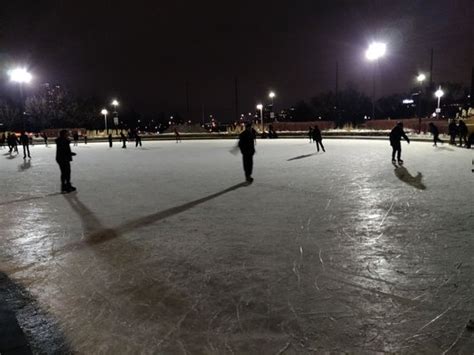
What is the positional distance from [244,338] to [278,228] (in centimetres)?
331

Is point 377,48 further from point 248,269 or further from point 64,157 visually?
point 248,269

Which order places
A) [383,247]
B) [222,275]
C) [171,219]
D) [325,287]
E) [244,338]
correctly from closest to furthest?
Answer: [244,338] → [325,287] → [222,275] → [383,247] → [171,219]

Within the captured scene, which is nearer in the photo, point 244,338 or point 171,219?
point 244,338

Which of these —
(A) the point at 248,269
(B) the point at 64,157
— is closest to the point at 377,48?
(B) the point at 64,157

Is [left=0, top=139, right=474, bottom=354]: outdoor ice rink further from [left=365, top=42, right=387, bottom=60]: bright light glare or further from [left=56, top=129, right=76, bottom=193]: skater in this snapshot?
[left=365, top=42, right=387, bottom=60]: bright light glare

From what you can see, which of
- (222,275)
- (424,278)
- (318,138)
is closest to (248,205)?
(222,275)

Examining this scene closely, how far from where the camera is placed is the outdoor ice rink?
328 centimetres

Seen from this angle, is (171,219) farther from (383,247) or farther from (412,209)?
(412,209)

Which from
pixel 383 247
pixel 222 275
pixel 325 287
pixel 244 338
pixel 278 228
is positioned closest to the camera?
pixel 244 338

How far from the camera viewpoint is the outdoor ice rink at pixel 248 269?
10.8 ft

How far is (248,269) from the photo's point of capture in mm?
4695

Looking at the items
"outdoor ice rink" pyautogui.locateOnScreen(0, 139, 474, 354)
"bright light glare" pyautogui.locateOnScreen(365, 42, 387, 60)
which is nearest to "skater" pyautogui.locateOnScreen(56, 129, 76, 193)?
"outdoor ice rink" pyautogui.locateOnScreen(0, 139, 474, 354)

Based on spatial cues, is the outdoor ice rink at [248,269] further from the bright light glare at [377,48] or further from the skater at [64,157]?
the bright light glare at [377,48]

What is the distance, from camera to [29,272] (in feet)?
15.8
